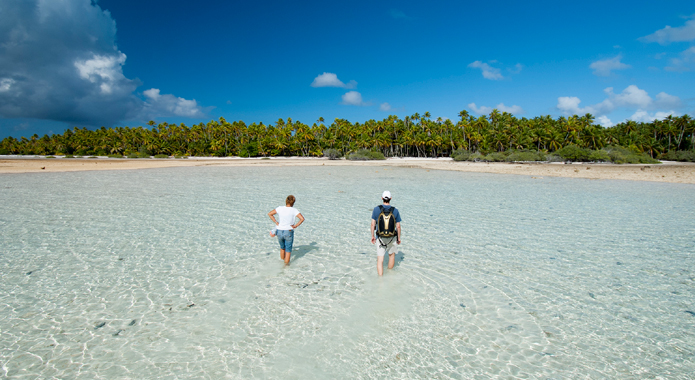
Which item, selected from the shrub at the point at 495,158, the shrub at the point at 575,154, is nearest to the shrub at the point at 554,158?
the shrub at the point at 575,154

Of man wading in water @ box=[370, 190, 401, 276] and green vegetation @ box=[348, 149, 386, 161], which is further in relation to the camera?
green vegetation @ box=[348, 149, 386, 161]

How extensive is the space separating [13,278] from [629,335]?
11424 millimetres

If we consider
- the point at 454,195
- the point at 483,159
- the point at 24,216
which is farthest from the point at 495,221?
the point at 483,159

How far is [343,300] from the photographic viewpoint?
636 cm

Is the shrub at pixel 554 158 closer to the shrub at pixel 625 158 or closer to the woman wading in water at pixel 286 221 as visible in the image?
the shrub at pixel 625 158

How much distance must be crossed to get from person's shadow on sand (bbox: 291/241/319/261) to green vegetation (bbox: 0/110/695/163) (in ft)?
228

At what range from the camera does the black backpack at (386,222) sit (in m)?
6.47

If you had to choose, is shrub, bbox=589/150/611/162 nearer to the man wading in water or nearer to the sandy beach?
the sandy beach

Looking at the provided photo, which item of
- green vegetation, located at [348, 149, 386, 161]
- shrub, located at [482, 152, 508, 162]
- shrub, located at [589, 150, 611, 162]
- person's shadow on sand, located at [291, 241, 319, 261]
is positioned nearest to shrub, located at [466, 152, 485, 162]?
shrub, located at [482, 152, 508, 162]

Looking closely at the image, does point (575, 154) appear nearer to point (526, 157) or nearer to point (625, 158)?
point (625, 158)

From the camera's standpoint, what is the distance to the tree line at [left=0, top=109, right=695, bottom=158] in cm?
8544

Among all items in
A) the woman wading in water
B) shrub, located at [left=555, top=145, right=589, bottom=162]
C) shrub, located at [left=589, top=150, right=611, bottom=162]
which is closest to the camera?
the woman wading in water

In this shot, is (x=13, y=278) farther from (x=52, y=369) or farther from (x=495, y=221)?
(x=495, y=221)

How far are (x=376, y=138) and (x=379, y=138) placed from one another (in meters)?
0.92
